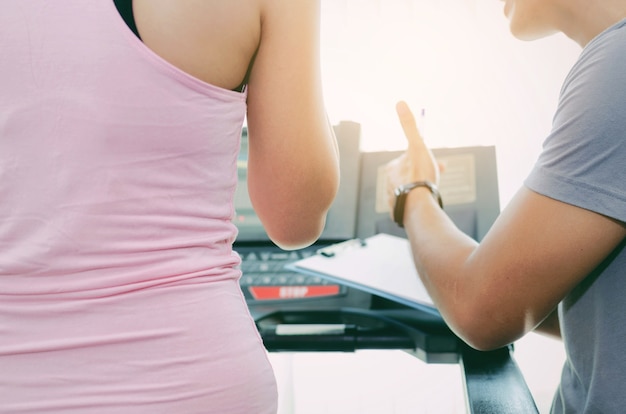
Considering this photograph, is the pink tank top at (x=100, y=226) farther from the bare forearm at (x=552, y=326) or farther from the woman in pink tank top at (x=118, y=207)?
the bare forearm at (x=552, y=326)

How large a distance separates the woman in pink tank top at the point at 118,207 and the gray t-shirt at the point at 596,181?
0.96ft

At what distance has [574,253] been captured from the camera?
0.52m

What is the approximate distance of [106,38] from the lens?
42 centimetres

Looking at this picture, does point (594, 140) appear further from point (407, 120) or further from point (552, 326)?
point (407, 120)

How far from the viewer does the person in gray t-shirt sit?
51 cm

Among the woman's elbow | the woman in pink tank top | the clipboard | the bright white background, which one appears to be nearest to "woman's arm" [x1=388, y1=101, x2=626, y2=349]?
the woman's elbow

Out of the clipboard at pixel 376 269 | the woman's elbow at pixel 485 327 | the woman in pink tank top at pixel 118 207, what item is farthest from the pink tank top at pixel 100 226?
the clipboard at pixel 376 269

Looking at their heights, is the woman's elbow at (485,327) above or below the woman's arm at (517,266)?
below

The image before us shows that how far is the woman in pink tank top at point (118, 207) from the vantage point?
422 millimetres

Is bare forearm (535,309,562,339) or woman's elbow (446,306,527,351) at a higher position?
woman's elbow (446,306,527,351)

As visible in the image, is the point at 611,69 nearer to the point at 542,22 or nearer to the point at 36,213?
the point at 542,22

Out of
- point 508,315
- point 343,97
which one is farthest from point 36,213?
point 343,97

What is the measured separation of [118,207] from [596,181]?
0.43m

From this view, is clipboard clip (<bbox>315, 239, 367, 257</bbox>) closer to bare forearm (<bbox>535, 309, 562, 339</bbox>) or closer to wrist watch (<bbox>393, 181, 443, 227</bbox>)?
wrist watch (<bbox>393, 181, 443, 227</bbox>)
